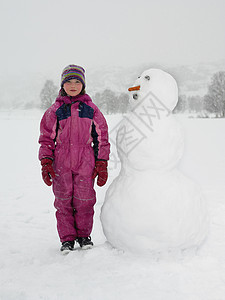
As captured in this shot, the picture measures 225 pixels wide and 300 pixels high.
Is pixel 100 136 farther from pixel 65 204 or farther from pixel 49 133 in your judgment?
pixel 65 204

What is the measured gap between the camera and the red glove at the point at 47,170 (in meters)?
2.08

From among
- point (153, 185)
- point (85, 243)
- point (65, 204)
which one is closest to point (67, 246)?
point (85, 243)

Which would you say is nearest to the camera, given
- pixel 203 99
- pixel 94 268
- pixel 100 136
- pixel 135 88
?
pixel 94 268

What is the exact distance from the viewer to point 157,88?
190 cm

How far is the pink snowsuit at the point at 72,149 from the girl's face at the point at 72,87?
0.04 m

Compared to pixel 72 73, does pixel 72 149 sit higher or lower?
lower

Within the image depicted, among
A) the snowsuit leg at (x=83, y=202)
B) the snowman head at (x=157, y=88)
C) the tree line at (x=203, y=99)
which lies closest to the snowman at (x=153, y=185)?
the snowman head at (x=157, y=88)

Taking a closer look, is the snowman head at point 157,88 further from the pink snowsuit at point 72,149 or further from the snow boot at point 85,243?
the snow boot at point 85,243

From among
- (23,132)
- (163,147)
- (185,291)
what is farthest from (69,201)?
(23,132)

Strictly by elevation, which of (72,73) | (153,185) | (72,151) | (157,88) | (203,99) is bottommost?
(153,185)

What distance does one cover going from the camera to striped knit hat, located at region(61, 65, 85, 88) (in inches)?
85.5

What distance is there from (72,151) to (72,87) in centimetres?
53

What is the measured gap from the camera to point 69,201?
2217mm

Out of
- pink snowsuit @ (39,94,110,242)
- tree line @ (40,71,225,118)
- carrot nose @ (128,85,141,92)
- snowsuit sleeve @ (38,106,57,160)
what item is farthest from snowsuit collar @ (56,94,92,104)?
tree line @ (40,71,225,118)
